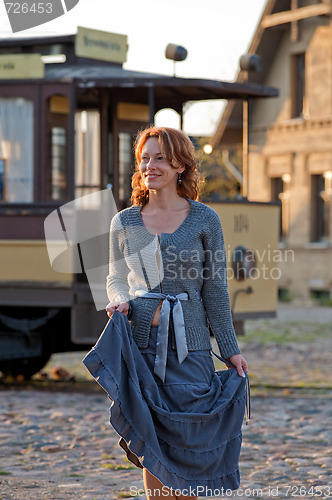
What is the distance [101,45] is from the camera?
11859 mm

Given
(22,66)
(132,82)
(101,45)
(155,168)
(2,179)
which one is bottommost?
(2,179)

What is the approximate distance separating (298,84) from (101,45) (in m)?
15.6

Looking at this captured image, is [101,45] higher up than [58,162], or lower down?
higher up

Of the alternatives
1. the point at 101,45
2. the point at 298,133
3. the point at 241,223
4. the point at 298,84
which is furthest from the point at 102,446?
the point at 298,84

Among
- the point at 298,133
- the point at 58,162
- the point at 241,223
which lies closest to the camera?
the point at 241,223

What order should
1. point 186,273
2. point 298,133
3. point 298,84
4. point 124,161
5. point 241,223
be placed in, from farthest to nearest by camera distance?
point 298,84 → point 298,133 → point 124,161 → point 241,223 → point 186,273

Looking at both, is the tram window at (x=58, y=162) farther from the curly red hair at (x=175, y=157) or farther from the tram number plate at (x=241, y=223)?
the curly red hair at (x=175, y=157)

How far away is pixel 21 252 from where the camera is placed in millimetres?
10664

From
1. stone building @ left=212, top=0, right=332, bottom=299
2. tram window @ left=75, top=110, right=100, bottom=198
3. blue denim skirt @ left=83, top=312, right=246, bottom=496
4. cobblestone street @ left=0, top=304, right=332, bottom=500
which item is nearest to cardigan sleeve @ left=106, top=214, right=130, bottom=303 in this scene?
blue denim skirt @ left=83, top=312, right=246, bottom=496

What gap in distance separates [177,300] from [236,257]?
6.39 metres

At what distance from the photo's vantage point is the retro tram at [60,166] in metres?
10.6

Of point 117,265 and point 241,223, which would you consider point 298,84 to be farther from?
point 117,265

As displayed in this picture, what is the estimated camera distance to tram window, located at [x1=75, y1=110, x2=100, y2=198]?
11.6 m

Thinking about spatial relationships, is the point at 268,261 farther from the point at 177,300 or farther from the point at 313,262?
the point at 313,262
